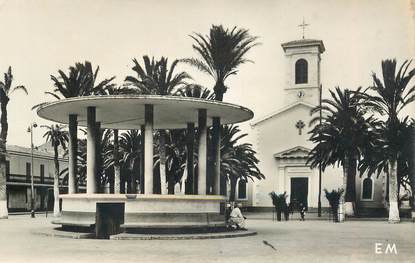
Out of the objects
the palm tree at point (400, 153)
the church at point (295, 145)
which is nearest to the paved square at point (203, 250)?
the palm tree at point (400, 153)

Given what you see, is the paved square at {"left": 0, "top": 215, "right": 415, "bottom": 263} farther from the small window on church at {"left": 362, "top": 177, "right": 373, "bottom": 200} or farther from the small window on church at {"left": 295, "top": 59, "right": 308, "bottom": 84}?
the small window on church at {"left": 295, "top": 59, "right": 308, "bottom": 84}

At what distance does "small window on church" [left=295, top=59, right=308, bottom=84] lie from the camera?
182 feet

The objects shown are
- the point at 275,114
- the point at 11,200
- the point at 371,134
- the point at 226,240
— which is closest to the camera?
the point at 226,240

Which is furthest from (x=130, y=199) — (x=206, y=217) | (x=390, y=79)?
(x=390, y=79)

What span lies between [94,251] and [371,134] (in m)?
28.4

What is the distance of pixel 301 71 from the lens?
2195 inches

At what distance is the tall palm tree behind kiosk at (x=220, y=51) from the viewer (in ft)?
97.1

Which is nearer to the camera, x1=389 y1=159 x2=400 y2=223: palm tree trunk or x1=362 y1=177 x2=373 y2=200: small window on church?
x1=389 y1=159 x2=400 y2=223: palm tree trunk

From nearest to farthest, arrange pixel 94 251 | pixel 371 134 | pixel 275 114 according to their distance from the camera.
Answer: pixel 94 251 < pixel 371 134 < pixel 275 114

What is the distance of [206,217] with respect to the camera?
22328 mm

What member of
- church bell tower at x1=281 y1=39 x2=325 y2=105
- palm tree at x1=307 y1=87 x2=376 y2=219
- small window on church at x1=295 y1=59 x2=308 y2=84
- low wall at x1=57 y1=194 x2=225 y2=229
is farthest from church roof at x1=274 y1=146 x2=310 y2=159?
low wall at x1=57 y1=194 x2=225 y2=229

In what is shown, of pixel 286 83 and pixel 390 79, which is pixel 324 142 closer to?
pixel 390 79

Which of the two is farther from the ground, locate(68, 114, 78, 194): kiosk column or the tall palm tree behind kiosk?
the tall palm tree behind kiosk

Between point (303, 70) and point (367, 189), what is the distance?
41.2ft
